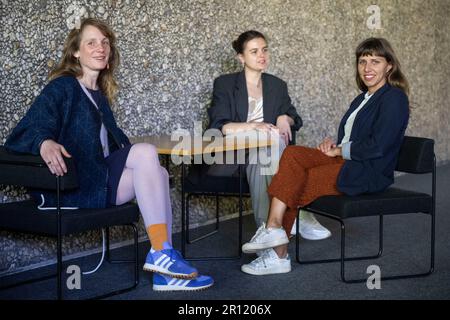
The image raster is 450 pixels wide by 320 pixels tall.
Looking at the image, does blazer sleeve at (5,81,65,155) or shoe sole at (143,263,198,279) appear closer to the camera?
blazer sleeve at (5,81,65,155)

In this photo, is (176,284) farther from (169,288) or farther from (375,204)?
(375,204)

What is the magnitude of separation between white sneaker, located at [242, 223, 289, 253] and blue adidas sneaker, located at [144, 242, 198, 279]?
41 centimetres

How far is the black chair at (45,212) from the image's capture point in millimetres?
2568

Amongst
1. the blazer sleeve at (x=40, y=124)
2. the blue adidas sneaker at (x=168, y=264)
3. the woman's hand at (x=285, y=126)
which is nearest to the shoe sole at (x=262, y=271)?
the blue adidas sneaker at (x=168, y=264)

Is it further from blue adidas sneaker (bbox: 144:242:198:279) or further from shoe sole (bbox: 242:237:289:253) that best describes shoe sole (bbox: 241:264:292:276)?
blue adidas sneaker (bbox: 144:242:198:279)

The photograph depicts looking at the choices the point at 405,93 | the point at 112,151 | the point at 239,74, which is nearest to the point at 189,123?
the point at 239,74

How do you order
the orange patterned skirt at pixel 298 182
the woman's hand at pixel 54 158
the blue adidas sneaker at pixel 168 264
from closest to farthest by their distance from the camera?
the woman's hand at pixel 54 158 < the blue adidas sneaker at pixel 168 264 < the orange patterned skirt at pixel 298 182

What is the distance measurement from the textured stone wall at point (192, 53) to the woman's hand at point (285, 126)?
72 centimetres

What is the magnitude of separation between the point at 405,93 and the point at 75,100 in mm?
1654

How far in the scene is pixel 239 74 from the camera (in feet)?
13.4

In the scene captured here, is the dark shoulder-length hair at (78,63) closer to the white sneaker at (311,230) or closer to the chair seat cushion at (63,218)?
the chair seat cushion at (63,218)

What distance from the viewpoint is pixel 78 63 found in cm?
313

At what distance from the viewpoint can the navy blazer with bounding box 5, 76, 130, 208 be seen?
2.71 metres

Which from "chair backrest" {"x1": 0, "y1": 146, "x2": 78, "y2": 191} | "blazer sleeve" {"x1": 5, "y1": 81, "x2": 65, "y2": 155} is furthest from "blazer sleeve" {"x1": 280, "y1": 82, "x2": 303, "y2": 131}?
"chair backrest" {"x1": 0, "y1": 146, "x2": 78, "y2": 191}
